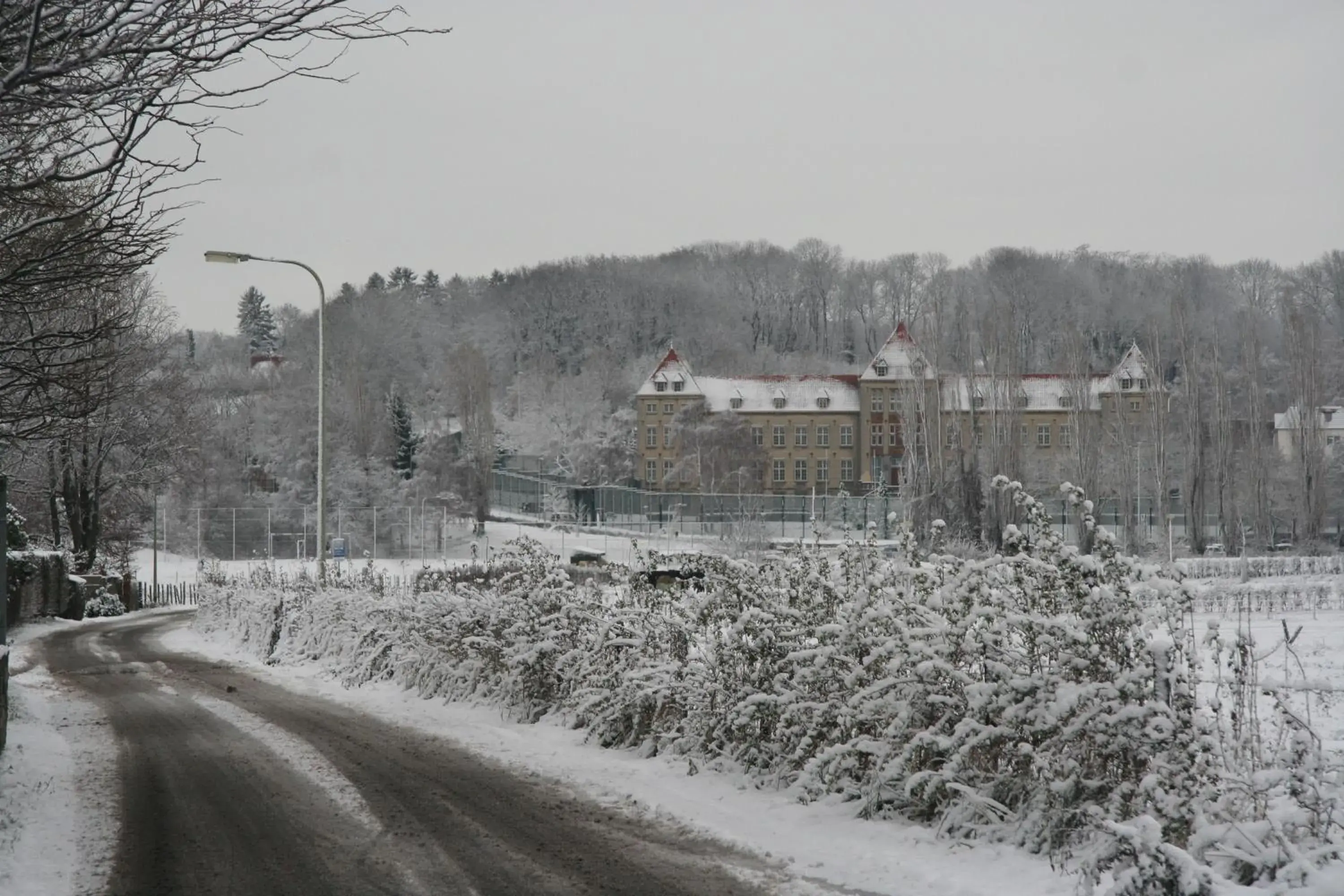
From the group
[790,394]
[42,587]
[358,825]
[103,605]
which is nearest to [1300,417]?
[790,394]

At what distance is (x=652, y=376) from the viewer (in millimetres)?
94000

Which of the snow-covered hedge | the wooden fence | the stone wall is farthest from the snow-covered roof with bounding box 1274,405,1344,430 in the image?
the snow-covered hedge

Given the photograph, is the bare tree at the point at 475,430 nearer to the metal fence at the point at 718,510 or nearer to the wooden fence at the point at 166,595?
the metal fence at the point at 718,510

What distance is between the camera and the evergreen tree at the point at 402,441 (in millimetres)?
78250

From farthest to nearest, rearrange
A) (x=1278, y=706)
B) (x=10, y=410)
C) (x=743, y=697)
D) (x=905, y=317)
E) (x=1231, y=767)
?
(x=905, y=317) < (x=10, y=410) < (x=743, y=697) < (x=1231, y=767) < (x=1278, y=706)

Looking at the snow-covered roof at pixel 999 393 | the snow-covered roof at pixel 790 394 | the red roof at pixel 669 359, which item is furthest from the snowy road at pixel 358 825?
the red roof at pixel 669 359

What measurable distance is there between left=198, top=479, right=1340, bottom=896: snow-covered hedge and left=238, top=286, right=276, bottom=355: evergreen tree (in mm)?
158179

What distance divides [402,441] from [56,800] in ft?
232

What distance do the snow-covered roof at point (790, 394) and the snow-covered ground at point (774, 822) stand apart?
262 feet

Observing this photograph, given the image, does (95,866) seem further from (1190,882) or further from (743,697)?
(1190,882)

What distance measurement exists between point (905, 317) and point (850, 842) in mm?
110841

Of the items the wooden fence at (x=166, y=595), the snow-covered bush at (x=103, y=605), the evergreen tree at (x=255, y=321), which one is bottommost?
the wooden fence at (x=166, y=595)

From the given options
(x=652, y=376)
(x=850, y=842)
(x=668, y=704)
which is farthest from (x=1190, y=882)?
(x=652, y=376)

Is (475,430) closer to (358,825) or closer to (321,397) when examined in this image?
(321,397)
